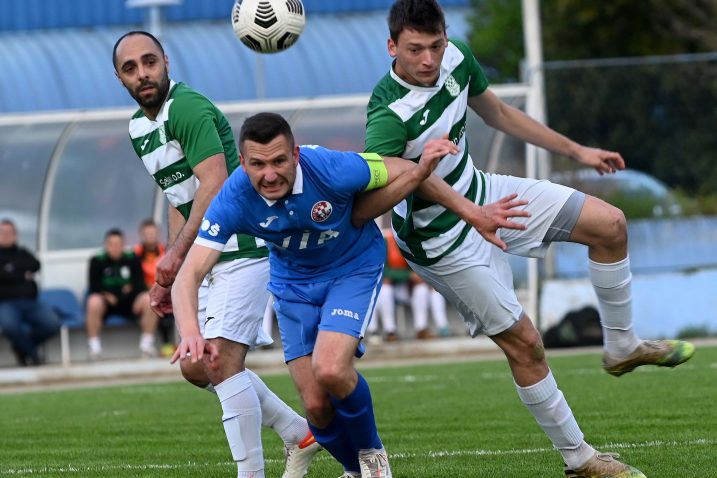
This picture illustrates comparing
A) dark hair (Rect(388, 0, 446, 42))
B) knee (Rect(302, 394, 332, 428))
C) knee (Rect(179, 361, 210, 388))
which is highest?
dark hair (Rect(388, 0, 446, 42))

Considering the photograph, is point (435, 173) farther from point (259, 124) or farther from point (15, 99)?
point (15, 99)

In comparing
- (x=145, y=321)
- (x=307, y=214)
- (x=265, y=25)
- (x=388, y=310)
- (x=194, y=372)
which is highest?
(x=265, y=25)

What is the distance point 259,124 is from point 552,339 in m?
10.4

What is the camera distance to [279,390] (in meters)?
12.4

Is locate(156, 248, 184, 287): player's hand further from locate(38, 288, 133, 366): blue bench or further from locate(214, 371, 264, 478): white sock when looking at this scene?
locate(38, 288, 133, 366): blue bench

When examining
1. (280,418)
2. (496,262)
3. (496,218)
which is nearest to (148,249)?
(280,418)

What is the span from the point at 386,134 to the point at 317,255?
65cm

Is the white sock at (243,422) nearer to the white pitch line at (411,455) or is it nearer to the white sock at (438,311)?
the white pitch line at (411,455)

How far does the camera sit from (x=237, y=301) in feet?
22.4

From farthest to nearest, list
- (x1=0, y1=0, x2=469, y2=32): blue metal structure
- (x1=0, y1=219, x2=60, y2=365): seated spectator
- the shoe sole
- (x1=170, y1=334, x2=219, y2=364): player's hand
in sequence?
A: (x1=0, y1=0, x2=469, y2=32): blue metal structure → (x1=0, y1=219, x2=60, y2=365): seated spectator → the shoe sole → (x1=170, y1=334, x2=219, y2=364): player's hand

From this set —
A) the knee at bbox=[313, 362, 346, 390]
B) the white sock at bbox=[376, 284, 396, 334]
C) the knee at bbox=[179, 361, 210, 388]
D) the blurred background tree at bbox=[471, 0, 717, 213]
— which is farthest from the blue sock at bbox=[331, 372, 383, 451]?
the white sock at bbox=[376, 284, 396, 334]

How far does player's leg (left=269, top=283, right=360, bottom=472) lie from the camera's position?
627cm

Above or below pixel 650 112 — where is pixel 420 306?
below

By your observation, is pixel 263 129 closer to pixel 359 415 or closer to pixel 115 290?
pixel 359 415
